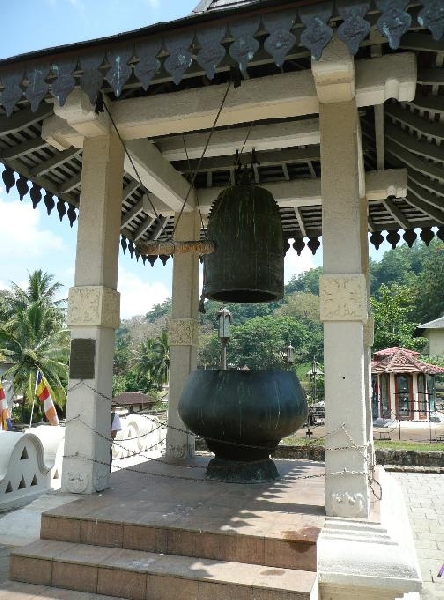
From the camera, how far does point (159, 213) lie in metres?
8.64

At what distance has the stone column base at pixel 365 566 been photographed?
3691 millimetres

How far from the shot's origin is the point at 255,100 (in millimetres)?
5320

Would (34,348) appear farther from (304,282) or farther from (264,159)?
(304,282)

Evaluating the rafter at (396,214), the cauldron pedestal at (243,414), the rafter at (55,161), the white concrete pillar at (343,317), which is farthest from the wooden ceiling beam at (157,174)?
the rafter at (396,214)

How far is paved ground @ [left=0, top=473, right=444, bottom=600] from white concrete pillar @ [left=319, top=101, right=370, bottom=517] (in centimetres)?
146

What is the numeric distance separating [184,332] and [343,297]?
3.65 meters

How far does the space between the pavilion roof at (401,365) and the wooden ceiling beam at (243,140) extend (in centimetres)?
2093

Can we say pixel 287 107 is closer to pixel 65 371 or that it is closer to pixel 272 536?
pixel 272 536

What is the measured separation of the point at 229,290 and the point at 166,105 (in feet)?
7.30

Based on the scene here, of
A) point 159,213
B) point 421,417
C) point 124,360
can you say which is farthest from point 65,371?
point 124,360

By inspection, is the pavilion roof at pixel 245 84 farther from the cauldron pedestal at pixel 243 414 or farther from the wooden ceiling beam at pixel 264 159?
the cauldron pedestal at pixel 243 414

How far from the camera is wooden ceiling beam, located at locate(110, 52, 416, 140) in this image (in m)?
4.90

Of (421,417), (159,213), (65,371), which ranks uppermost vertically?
(159,213)

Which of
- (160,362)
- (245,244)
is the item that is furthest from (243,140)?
(160,362)
